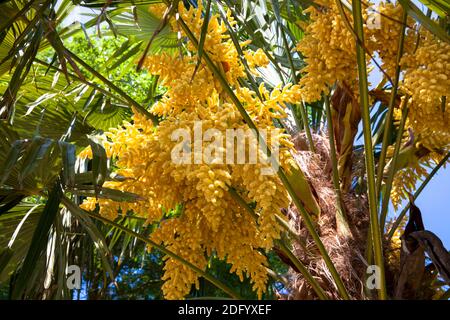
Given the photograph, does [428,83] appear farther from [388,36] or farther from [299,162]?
[299,162]

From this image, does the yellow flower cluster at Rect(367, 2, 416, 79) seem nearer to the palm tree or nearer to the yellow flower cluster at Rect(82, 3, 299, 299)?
the palm tree

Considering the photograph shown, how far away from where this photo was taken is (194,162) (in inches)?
77.7

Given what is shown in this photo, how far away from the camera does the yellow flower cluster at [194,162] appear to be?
6.69 feet

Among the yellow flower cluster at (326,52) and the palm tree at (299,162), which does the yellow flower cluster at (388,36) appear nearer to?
the palm tree at (299,162)

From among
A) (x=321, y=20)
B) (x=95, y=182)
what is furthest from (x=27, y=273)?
(x=321, y=20)

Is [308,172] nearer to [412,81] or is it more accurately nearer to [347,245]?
[347,245]

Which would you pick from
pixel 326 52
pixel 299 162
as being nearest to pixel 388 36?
pixel 326 52

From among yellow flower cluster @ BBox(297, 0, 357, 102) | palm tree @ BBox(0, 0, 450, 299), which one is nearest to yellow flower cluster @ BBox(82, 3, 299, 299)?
palm tree @ BBox(0, 0, 450, 299)

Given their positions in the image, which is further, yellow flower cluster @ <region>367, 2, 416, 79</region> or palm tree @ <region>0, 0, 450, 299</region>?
yellow flower cluster @ <region>367, 2, 416, 79</region>

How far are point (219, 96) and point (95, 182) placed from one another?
61 centimetres

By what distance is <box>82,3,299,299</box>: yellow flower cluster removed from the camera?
2039 mm

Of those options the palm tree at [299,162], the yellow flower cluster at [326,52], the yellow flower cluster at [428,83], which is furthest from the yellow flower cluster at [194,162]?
the yellow flower cluster at [428,83]

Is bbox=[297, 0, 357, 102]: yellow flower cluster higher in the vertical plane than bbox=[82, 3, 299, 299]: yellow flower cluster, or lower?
higher

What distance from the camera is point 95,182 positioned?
1916 millimetres
